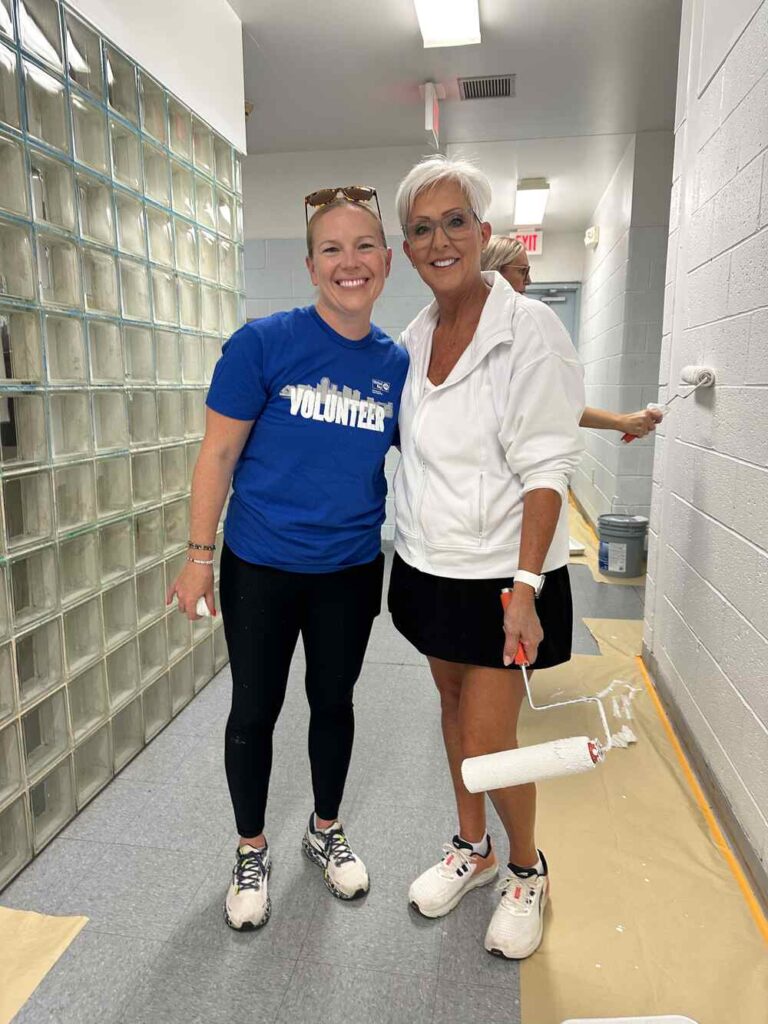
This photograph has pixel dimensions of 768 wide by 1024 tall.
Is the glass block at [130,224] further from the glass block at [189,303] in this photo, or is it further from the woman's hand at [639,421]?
the woman's hand at [639,421]

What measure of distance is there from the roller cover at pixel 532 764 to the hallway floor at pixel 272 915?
48 centimetres

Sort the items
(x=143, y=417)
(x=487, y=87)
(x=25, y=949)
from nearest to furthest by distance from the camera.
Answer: (x=25, y=949)
(x=143, y=417)
(x=487, y=87)

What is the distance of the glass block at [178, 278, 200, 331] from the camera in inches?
94.7

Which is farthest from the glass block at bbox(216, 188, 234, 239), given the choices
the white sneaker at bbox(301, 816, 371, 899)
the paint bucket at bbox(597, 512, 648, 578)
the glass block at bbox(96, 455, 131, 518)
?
the paint bucket at bbox(597, 512, 648, 578)

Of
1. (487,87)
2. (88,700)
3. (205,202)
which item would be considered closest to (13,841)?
(88,700)

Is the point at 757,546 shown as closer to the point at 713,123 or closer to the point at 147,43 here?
the point at 713,123

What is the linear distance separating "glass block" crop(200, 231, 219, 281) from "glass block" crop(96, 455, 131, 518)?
2.90 ft

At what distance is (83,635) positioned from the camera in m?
1.92

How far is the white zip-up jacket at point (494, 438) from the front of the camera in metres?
1.25

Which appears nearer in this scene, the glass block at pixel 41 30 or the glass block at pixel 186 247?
the glass block at pixel 41 30

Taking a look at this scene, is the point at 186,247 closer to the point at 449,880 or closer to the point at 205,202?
the point at 205,202

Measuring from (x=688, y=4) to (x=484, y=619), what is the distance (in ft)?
8.07

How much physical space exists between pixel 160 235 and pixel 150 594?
1.18 metres

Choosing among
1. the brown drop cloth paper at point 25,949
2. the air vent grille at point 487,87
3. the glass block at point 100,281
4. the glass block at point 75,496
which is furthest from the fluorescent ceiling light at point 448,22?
the brown drop cloth paper at point 25,949
